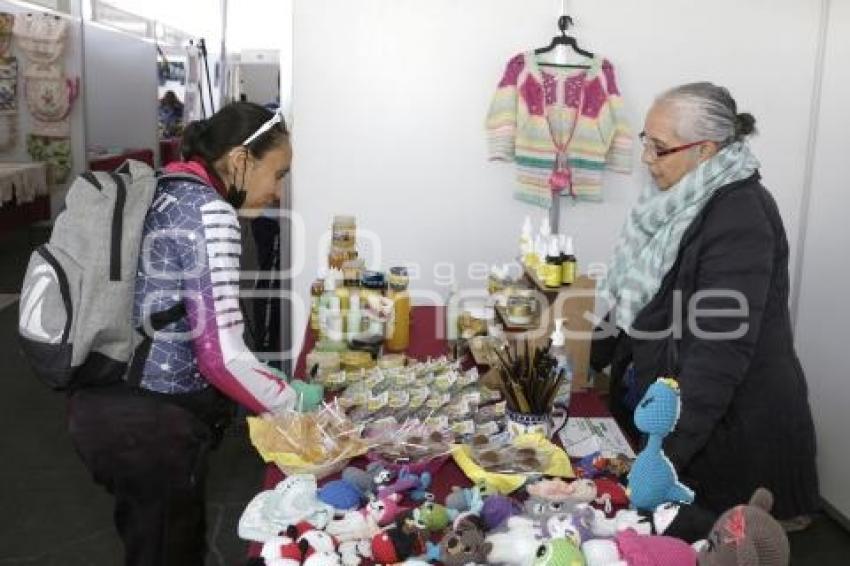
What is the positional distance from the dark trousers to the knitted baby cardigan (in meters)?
2.13

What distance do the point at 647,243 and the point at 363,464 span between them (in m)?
0.93

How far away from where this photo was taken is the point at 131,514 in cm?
179

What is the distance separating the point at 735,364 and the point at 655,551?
680mm

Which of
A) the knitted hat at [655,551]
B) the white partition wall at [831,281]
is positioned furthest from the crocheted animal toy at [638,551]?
the white partition wall at [831,281]

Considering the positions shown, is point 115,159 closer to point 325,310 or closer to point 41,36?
point 41,36

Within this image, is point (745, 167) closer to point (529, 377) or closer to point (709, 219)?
point (709, 219)

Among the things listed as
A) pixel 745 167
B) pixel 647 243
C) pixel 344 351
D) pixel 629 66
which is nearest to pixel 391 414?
pixel 344 351

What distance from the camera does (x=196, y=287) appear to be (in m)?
1.63

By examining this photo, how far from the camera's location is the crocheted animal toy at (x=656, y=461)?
1.34 metres

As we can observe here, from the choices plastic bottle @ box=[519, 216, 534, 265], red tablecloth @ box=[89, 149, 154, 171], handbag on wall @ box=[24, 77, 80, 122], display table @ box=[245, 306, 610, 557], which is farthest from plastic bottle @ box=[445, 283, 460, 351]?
handbag on wall @ box=[24, 77, 80, 122]

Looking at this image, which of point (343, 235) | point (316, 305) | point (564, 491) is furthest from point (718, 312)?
point (343, 235)

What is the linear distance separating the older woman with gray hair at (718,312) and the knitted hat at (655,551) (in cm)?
49

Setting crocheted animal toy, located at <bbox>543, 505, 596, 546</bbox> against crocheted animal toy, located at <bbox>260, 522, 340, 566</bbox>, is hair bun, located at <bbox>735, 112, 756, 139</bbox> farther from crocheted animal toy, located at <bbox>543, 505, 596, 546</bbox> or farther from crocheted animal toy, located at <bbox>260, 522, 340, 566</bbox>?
crocheted animal toy, located at <bbox>260, 522, 340, 566</bbox>

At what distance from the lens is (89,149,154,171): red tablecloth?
7.41 m
